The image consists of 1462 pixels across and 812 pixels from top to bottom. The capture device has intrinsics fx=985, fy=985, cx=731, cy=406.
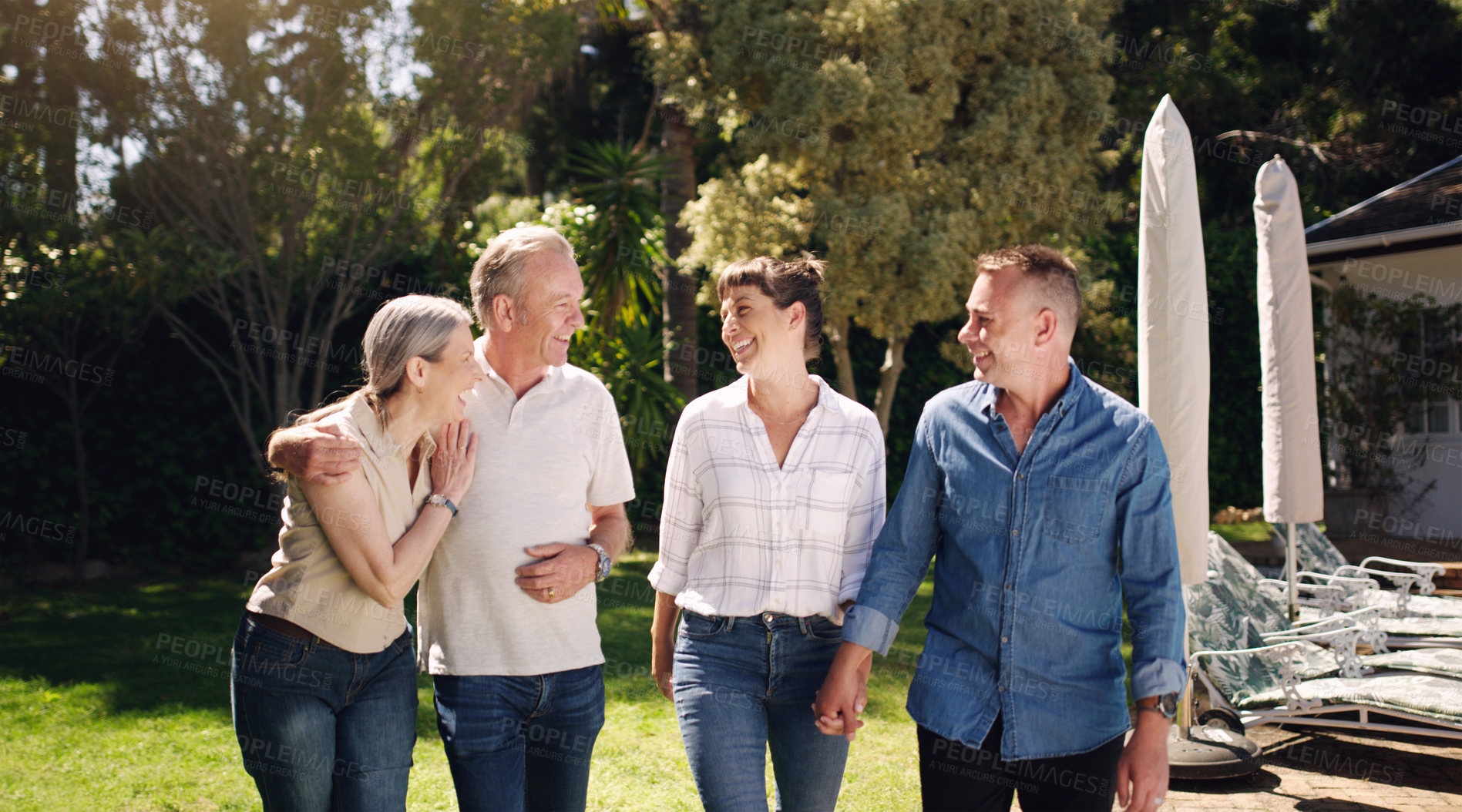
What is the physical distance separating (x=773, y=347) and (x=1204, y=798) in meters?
3.38

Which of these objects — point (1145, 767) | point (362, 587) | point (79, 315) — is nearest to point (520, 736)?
point (362, 587)

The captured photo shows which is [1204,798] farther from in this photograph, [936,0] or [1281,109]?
[1281,109]

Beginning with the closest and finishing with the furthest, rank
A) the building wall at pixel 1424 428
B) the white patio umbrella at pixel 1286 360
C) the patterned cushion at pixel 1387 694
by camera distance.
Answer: the patterned cushion at pixel 1387 694 → the white patio umbrella at pixel 1286 360 → the building wall at pixel 1424 428

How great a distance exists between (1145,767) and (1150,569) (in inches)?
16.3

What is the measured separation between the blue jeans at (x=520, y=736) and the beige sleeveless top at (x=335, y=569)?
0.86 ft

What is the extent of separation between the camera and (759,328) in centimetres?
268

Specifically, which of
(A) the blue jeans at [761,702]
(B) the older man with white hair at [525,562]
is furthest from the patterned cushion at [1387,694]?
(B) the older man with white hair at [525,562]

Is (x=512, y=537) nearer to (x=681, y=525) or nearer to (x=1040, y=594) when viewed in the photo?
(x=681, y=525)

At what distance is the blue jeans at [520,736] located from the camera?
237 centimetres

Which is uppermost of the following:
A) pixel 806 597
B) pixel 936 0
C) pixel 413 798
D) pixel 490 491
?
pixel 936 0

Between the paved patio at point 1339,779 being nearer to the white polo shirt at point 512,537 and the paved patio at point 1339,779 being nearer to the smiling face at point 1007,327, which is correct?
the smiling face at point 1007,327

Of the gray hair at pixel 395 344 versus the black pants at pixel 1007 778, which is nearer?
the black pants at pixel 1007 778

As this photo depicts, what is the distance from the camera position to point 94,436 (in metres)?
9.56

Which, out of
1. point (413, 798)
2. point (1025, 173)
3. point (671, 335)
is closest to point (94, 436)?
point (671, 335)
